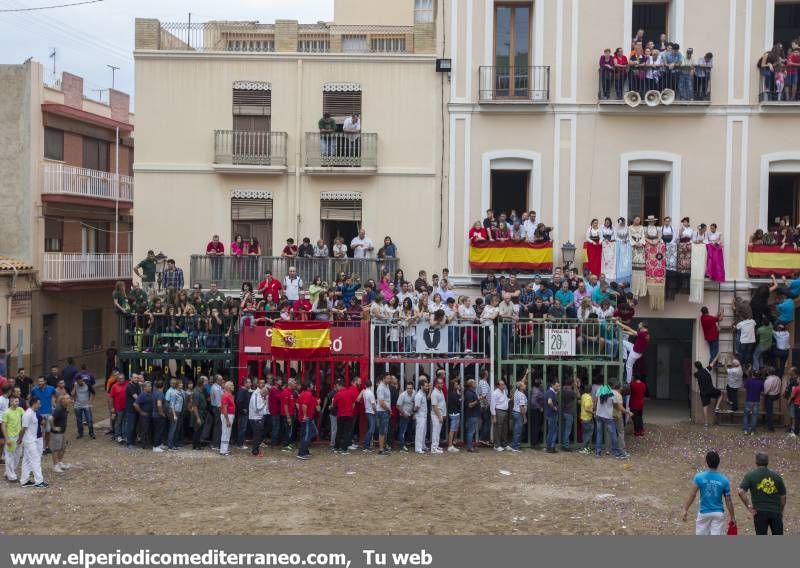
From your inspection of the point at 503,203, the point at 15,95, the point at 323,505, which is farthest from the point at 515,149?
the point at 15,95

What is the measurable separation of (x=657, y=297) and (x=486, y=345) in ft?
18.7

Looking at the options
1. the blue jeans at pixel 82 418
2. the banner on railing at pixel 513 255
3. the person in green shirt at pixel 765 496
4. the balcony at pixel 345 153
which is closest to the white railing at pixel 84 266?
the blue jeans at pixel 82 418

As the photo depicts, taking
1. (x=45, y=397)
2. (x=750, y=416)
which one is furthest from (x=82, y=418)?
(x=750, y=416)

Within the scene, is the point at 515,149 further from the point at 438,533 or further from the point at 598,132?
the point at 438,533

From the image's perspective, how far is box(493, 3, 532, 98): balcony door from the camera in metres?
25.2

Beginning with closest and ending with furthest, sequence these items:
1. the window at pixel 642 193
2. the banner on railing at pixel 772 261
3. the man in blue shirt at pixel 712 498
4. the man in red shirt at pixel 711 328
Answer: the man in blue shirt at pixel 712 498 → the banner on railing at pixel 772 261 → the man in red shirt at pixel 711 328 → the window at pixel 642 193

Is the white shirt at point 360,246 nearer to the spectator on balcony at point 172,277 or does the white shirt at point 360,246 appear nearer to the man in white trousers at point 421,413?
the spectator on balcony at point 172,277

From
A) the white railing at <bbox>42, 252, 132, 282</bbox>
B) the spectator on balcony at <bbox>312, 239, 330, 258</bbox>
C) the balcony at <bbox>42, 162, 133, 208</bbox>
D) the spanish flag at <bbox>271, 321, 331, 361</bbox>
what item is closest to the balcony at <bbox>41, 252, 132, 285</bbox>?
the white railing at <bbox>42, 252, 132, 282</bbox>

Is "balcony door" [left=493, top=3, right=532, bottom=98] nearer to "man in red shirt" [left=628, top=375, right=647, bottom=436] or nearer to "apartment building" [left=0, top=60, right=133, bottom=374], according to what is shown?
"man in red shirt" [left=628, top=375, right=647, bottom=436]

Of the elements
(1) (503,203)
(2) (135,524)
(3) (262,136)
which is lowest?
(2) (135,524)

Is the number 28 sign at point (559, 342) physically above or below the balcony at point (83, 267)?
below

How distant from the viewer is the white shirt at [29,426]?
650 inches

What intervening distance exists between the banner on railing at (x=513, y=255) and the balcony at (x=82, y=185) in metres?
15.8

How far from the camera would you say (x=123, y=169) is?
1460 inches
